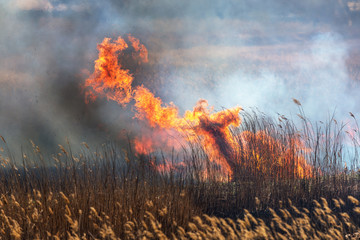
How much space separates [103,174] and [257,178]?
3.01 meters

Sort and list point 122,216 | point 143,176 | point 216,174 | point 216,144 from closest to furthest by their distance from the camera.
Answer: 1. point 122,216
2. point 143,176
3. point 216,174
4. point 216,144

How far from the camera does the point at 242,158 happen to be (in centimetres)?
737

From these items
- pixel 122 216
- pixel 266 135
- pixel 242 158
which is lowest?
pixel 122 216

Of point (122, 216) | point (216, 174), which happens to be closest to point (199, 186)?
point (216, 174)

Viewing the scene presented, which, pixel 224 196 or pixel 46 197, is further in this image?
pixel 224 196

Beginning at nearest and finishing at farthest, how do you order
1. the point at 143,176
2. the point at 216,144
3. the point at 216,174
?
the point at 143,176 < the point at 216,174 < the point at 216,144

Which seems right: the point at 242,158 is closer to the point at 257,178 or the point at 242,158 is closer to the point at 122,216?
the point at 257,178

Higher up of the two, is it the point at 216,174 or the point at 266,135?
the point at 266,135

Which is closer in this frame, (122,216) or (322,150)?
(122,216)

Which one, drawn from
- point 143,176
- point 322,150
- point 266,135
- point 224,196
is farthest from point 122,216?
point 322,150

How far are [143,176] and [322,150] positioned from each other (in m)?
3.88

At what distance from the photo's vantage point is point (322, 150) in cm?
754

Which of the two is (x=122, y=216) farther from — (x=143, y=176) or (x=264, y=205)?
(x=264, y=205)

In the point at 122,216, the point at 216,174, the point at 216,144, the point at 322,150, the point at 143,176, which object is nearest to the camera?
the point at 122,216
